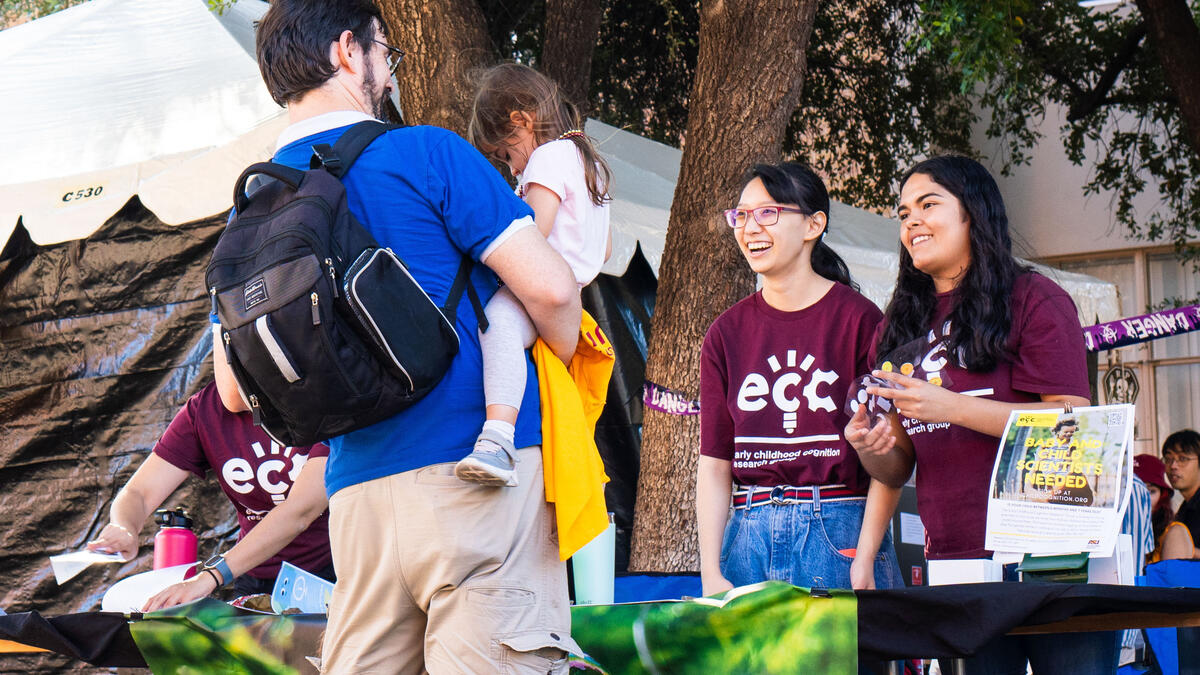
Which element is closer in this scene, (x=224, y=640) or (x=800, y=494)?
(x=224, y=640)

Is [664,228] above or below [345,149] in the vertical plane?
above

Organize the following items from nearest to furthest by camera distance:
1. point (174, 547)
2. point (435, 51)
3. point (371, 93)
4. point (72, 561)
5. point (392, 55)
Answer: point (371, 93) → point (392, 55) → point (72, 561) → point (174, 547) → point (435, 51)

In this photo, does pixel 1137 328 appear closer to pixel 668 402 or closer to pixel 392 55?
pixel 668 402

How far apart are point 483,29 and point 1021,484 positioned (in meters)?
3.43

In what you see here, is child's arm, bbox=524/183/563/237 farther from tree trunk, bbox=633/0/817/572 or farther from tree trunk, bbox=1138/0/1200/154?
tree trunk, bbox=1138/0/1200/154

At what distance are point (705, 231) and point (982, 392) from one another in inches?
82.5

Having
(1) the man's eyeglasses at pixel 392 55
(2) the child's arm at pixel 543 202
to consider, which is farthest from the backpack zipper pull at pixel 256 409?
(2) the child's arm at pixel 543 202

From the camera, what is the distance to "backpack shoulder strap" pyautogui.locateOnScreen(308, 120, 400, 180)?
1.94 m

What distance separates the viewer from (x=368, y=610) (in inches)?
75.7

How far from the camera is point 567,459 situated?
201 cm

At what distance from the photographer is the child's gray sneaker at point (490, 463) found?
1815 mm

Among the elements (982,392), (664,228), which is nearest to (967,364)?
(982,392)

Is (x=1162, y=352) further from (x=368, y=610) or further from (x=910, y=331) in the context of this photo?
(x=368, y=610)

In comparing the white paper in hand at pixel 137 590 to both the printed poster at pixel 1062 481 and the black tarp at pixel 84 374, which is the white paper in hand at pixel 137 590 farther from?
the black tarp at pixel 84 374
